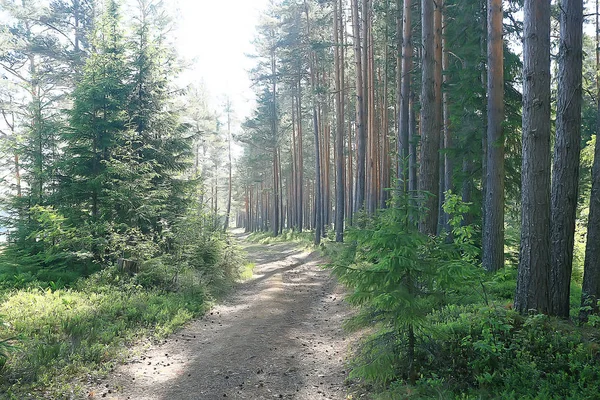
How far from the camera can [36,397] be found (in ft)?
15.6

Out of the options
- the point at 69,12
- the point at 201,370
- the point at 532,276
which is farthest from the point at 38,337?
the point at 69,12

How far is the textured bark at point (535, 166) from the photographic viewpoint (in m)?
5.66

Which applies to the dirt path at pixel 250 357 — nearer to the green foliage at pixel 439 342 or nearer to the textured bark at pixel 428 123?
the green foliage at pixel 439 342

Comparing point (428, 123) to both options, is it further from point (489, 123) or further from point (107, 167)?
point (107, 167)

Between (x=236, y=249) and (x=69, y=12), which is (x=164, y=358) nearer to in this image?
(x=236, y=249)

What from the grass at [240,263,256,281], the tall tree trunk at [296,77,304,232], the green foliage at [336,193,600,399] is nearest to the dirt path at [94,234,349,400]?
the green foliage at [336,193,600,399]

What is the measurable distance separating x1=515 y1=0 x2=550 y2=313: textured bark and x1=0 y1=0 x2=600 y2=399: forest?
0.03m

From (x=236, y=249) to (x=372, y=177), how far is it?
10.0 meters

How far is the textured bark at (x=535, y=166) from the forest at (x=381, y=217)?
3 cm

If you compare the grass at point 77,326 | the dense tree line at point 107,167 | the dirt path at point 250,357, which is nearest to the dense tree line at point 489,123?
the dirt path at point 250,357

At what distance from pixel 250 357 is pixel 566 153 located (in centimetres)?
634

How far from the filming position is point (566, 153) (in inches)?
231

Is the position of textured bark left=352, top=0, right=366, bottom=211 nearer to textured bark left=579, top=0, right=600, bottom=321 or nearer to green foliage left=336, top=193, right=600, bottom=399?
textured bark left=579, top=0, right=600, bottom=321

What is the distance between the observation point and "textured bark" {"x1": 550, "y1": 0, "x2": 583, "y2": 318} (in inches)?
226
